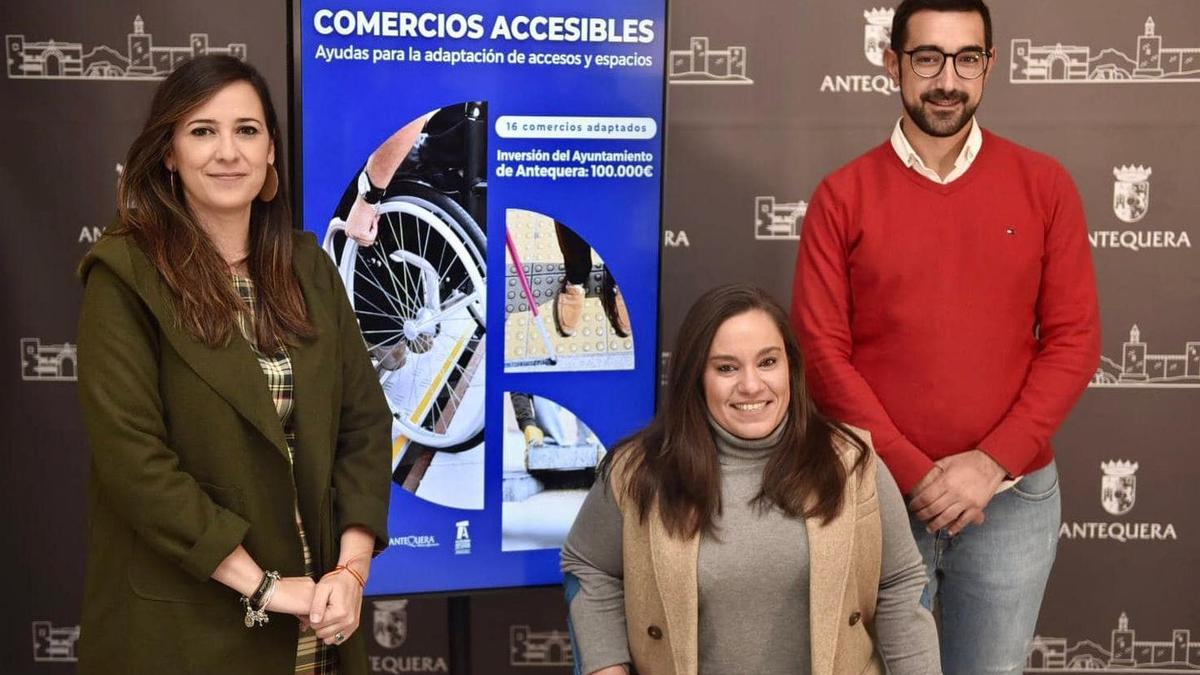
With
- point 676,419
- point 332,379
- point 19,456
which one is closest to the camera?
point 332,379

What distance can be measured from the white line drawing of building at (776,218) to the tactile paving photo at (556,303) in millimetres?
922

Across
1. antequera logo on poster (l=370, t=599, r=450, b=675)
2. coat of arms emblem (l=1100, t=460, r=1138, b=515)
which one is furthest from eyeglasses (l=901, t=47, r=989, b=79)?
antequera logo on poster (l=370, t=599, r=450, b=675)

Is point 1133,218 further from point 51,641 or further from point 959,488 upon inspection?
point 51,641

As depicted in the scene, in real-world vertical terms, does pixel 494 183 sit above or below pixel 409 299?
above

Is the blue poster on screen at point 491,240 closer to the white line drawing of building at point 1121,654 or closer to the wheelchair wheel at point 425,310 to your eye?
the wheelchair wheel at point 425,310

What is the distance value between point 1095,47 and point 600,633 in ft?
7.19

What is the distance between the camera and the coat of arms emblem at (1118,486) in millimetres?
3342

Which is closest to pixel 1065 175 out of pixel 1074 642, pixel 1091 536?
pixel 1091 536

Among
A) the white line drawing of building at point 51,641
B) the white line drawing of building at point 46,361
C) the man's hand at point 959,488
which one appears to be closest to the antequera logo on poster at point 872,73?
the man's hand at point 959,488

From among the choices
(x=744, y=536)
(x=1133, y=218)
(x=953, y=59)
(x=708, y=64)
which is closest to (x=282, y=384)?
(x=744, y=536)

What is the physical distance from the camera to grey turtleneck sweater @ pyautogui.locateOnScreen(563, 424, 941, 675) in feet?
6.12

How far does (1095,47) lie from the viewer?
320cm

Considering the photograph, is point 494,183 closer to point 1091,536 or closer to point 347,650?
point 347,650

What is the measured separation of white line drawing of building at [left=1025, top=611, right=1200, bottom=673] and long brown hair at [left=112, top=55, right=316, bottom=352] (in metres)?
2.52
